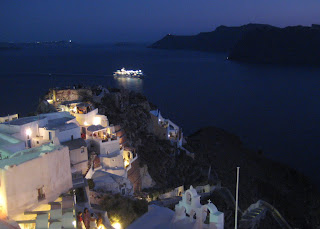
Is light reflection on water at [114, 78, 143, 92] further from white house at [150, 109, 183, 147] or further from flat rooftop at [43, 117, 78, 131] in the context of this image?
flat rooftop at [43, 117, 78, 131]

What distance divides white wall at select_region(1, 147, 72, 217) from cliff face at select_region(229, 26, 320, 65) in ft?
304

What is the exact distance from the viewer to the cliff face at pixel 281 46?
94.2 meters

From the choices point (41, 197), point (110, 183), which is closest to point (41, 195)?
point (41, 197)

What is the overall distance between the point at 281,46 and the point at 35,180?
106520 mm

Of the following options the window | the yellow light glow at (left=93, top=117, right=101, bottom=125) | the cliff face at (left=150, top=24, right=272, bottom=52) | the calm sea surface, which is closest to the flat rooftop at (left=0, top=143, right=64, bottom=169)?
the window

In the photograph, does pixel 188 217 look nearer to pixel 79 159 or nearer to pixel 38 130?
pixel 79 159

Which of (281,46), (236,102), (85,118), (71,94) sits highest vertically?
(281,46)

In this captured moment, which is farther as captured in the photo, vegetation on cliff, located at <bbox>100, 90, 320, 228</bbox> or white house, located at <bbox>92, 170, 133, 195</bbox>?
vegetation on cliff, located at <bbox>100, 90, 320, 228</bbox>

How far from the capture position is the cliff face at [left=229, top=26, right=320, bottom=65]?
94.2 metres

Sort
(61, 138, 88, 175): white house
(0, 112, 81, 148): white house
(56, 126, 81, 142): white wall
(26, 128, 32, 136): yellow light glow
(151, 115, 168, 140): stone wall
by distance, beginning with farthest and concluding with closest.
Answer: (151, 115, 168, 140): stone wall, (56, 126, 81, 142): white wall, (26, 128, 32, 136): yellow light glow, (0, 112, 81, 148): white house, (61, 138, 88, 175): white house

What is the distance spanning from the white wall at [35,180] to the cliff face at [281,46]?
92.6 meters

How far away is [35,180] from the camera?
7828 millimetres

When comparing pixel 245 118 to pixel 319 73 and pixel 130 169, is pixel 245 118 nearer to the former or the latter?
pixel 130 169

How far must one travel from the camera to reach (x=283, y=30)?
355 feet
